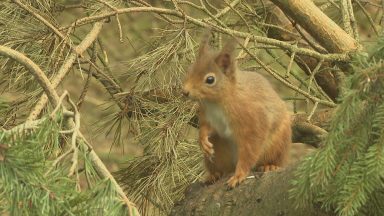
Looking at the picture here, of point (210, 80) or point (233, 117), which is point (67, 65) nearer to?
point (210, 80)

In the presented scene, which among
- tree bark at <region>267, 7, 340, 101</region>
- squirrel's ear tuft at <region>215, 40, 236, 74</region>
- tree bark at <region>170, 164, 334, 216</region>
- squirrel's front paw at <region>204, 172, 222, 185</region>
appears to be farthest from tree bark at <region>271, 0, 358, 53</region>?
tree bark at <region>170, 164, 334, 216</region>

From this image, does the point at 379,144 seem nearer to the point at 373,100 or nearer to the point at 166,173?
the point at 373,100

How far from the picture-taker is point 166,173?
405cm

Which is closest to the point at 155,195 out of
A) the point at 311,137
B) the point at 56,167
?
the point at 311,137

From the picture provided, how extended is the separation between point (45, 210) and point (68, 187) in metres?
0.11

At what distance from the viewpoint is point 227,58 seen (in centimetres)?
345

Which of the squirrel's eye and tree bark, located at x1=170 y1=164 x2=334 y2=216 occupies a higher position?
the squirrel's eye

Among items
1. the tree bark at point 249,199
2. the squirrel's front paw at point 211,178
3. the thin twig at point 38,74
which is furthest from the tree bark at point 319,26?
the thin twig at point 38,74

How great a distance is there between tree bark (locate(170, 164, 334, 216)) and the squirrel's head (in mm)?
355

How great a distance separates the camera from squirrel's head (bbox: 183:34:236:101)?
3.38 m

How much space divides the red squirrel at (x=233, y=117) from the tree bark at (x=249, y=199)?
13 cm

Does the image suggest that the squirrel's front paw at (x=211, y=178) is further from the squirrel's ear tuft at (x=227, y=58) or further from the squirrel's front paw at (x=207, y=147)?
the squirrel's ear tuft at (x=227, y=58)

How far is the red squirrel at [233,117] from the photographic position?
340 cm

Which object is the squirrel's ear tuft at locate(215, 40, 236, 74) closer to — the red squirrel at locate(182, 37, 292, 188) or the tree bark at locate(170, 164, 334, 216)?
the red squirrel at locate(182, 37, 292, 188)
